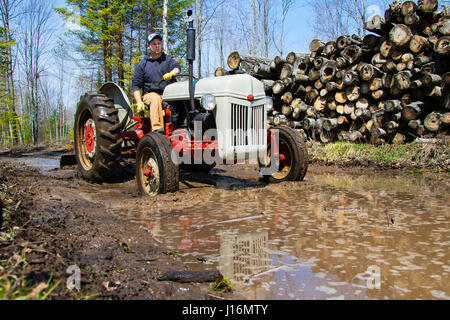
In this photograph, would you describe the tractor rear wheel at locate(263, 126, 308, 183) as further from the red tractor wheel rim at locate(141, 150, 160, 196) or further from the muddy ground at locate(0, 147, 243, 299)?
the muddy ground at locate(0, 147, 243, 299)

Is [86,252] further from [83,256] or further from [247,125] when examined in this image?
[247,125]

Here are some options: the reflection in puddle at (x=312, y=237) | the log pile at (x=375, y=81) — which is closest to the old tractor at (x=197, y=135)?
the reflection in puddle at (x=312, y=237)

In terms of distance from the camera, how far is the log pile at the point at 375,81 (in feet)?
22.7

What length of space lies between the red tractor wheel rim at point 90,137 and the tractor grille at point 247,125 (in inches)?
101

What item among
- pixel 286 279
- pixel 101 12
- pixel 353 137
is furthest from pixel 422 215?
pixel 101 12

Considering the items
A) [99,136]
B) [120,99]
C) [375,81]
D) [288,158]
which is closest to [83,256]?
[99,136]

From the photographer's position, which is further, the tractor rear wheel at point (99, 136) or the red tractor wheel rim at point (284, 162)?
the red tractor wheel rim at point (284, 162)

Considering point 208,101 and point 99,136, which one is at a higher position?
point 208,101

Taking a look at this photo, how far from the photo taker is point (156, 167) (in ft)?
15.1

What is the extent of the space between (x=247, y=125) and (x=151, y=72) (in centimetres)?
184

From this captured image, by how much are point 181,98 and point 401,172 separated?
14.3 ft

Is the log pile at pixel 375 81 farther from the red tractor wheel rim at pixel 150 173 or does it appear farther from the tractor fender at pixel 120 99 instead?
the red tractor wheel rim at pixel 150 173

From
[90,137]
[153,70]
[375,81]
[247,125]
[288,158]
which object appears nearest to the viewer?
[247,125]

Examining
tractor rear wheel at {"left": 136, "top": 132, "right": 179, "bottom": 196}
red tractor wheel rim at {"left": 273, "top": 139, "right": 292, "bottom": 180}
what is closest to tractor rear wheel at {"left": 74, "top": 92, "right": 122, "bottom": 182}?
tractor rear wheel at {"left": 136, "top": 132, "right": 179, "bottom": 196}
